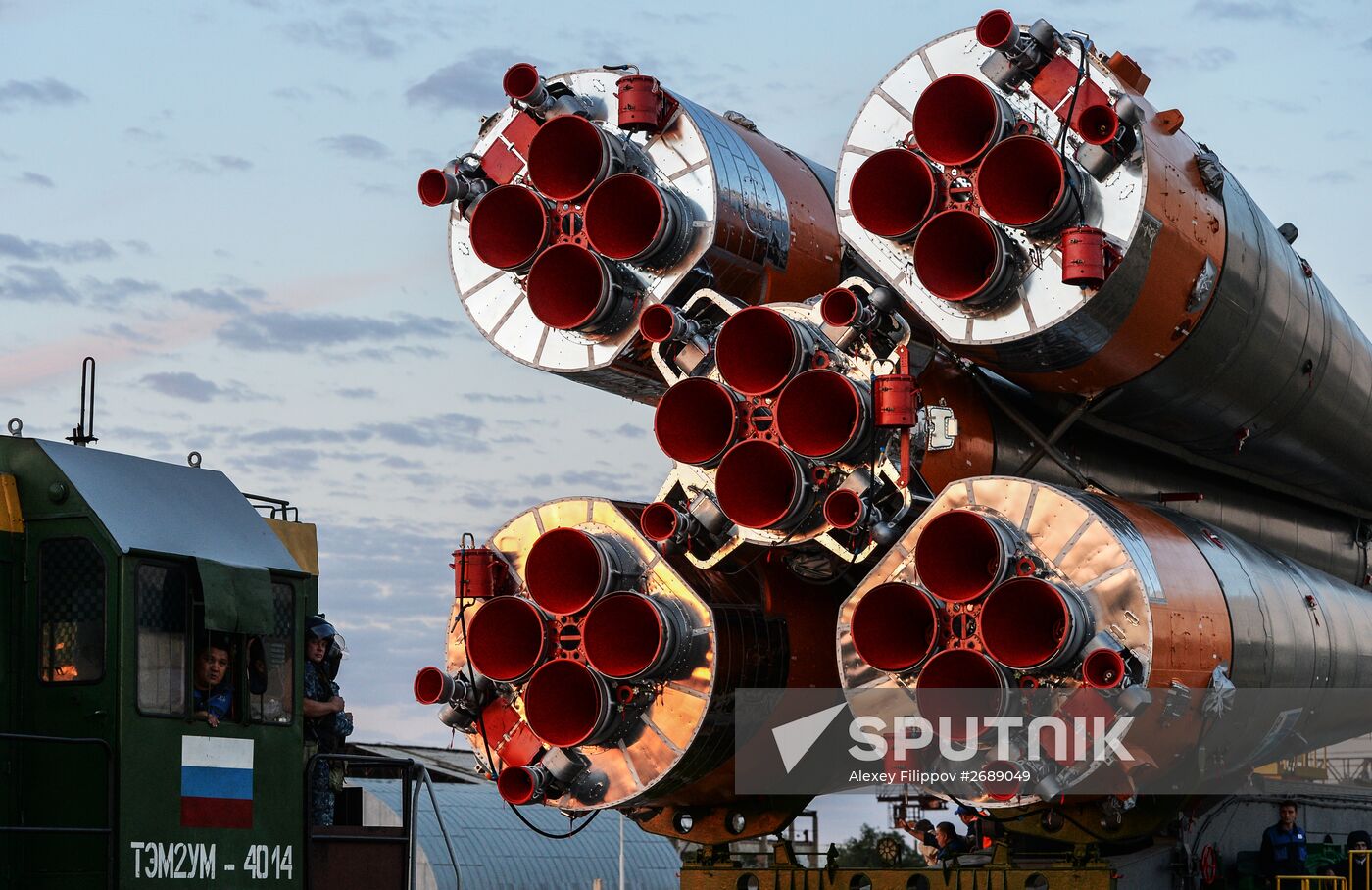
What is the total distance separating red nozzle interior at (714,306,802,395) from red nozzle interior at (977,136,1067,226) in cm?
A: 202

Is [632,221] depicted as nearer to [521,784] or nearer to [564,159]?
[564,159]

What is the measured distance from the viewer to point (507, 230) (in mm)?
15219

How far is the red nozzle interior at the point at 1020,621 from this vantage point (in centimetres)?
1252

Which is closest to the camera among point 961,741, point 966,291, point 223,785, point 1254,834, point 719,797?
point 223,785

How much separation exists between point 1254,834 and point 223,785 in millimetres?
10292

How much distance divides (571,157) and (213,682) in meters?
5.95

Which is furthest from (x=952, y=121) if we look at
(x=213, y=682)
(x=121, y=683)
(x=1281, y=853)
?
(x=121, y=683)

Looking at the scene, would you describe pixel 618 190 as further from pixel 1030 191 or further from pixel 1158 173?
pixel 1158 173

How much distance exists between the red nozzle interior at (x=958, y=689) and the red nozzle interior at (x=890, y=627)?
25cm

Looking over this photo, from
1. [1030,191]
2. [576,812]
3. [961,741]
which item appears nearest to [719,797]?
[576,812]

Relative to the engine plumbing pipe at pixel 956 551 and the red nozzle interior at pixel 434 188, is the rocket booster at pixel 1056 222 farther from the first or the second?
the red nozzle interior at pixel 434 188

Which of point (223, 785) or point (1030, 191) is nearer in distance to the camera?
point (223, 785)

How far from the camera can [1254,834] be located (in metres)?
16.4

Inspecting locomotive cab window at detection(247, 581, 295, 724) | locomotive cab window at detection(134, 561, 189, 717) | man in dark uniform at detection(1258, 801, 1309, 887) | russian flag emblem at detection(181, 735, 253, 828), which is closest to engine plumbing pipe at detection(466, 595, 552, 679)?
locomotive cab window at detection(247, 581, 295, 724)
